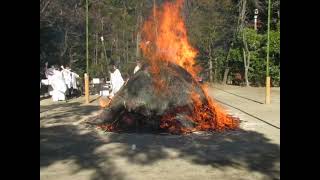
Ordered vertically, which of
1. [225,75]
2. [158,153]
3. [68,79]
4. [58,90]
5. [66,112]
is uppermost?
[225,75]

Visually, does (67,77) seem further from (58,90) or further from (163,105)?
(163,105)

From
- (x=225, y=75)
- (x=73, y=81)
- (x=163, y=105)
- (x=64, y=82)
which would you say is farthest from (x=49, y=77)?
(x=225, y=75)

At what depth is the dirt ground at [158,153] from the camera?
8.19 meters

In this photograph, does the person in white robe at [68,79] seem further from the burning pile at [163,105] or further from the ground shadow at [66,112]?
the burning pile at [163,105]

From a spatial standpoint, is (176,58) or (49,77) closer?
(176,58)

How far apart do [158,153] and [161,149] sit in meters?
0.48

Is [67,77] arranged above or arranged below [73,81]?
above

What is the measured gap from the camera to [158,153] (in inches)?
396

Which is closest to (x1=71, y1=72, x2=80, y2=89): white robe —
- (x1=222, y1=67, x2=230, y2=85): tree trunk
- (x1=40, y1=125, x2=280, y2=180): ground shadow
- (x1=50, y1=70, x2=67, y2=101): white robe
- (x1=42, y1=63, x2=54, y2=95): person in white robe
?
(x1=42, y1=63, x2=54, y2=95): person in white robe

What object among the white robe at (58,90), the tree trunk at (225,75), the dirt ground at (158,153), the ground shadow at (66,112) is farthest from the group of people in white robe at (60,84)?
the tree trunk at (225,75)

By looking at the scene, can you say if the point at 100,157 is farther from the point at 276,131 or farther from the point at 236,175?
the point at 276,131

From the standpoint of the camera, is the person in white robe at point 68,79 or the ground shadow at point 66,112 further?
the person in white robe at point 68,79
